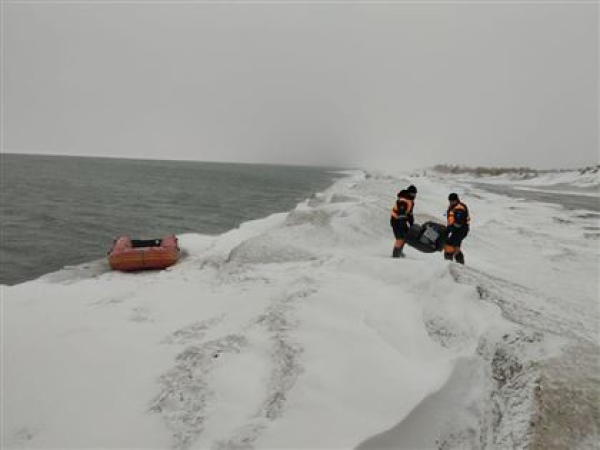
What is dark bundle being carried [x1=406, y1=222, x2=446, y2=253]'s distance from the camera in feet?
30.0

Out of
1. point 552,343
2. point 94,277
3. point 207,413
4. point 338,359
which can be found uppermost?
point 552,343

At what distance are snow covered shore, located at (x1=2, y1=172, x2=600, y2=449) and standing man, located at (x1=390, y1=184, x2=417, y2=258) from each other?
6.26 ft

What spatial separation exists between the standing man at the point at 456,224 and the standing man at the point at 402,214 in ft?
2.87

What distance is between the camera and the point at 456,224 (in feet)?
27.8

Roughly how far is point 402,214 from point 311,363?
5.59 m

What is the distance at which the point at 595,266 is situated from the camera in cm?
1002

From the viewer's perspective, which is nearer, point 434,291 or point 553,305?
point 434,291

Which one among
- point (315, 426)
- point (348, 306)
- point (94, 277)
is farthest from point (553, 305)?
point (94, 277)

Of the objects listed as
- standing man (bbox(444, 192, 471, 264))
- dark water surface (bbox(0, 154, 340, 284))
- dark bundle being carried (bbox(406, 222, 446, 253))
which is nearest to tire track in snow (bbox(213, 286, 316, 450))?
standing man (bbox(444, 192, 471, 264))

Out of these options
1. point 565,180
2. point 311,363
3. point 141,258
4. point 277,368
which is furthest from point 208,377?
point 565,180

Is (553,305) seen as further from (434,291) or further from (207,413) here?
(207,413)

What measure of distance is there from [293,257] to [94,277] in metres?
5.62

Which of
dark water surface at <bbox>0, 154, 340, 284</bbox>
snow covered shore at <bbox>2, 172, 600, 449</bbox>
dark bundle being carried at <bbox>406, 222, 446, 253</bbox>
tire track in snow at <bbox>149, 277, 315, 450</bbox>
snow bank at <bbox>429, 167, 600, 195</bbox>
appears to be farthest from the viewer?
snow bank at <bbox>429, 167, 600, 195</bbox>

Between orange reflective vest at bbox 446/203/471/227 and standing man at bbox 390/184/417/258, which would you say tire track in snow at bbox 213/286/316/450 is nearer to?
standing man at bbox 390/184/417/258
